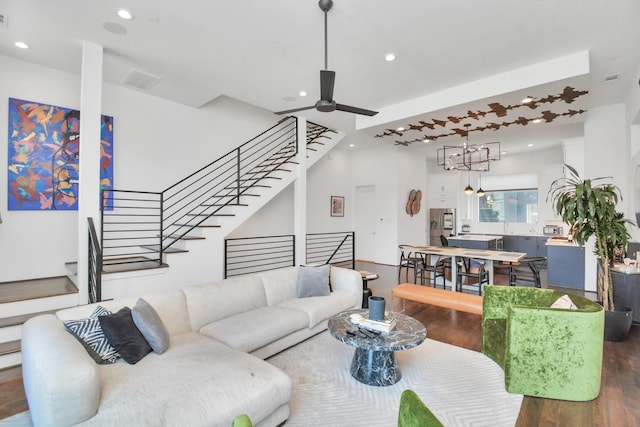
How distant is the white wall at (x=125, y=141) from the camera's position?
13.3 ft

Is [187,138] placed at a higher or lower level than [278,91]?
lower

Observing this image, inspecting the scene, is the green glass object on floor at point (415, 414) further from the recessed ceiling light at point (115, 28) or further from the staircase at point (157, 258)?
the recessed ceiling light at point (115, 28)

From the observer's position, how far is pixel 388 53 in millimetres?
3871

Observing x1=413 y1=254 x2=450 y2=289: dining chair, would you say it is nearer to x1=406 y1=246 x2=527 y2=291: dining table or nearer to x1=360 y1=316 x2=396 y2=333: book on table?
x1=406 y1=246 x2=527 y2=291: dining table

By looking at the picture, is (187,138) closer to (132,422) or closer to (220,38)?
(220,38)

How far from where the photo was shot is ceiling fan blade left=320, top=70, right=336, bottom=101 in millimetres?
2924

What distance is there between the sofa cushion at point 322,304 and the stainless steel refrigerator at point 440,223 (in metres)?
6.93

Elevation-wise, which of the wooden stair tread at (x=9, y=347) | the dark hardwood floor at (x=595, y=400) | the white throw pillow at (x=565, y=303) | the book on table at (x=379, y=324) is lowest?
the dark hardwood floor at (x=595, y=400)

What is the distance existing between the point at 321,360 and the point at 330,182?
6.25 meters

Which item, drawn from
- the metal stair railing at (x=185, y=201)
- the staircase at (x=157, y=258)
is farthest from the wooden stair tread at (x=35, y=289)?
the metal stair railing at (x=185, y=201)

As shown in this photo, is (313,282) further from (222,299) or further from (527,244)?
(527,244)

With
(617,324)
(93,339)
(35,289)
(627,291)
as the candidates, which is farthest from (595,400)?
(35,289)

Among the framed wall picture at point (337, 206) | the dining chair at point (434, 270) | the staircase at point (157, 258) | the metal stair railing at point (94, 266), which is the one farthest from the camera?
the framed wall picture at point (337, 206)

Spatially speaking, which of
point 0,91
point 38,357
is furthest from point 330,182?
point 38,357
